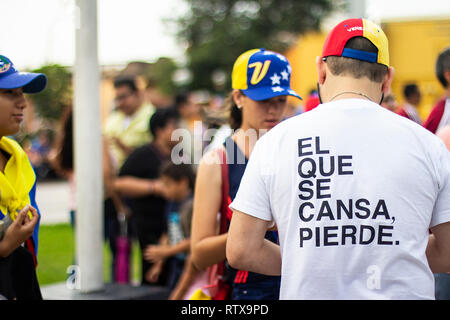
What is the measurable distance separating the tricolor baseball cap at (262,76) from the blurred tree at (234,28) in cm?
3625

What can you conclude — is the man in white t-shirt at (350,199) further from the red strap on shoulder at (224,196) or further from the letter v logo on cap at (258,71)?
the letter v logo on cap at (258,71)

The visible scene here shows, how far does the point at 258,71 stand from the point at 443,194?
4.41 ft

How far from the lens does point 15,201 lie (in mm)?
2562

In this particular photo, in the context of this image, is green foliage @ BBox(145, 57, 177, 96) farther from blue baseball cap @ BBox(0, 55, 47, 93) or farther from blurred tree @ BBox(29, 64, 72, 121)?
blue baseball cap @ BBox(0, 55, 47, 93)

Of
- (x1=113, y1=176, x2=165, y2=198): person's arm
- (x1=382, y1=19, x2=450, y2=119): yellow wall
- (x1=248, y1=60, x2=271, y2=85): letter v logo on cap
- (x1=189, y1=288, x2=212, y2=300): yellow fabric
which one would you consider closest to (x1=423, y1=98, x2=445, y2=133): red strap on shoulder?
(x1=248, y1=60, x2=271, y2=85): letter v logo on cap

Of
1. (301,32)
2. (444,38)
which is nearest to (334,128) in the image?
(444,38)

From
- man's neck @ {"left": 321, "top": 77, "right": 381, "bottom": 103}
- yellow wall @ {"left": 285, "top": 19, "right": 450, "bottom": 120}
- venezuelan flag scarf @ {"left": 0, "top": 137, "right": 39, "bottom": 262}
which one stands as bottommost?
venezuelan flag scarf @ {"left": 0, "top": 137, "right": 39, "bottom": 262}

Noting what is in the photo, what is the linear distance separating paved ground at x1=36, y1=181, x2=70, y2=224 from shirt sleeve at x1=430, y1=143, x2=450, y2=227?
9.31 meters

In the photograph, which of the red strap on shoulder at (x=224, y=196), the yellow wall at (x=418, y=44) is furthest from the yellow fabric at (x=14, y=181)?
the yellow wall at (x=418, y=44)

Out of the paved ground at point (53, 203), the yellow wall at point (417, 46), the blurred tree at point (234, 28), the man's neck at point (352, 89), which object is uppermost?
the blurred tree at point (234, 28)

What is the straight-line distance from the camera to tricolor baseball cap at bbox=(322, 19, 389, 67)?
1.96 m

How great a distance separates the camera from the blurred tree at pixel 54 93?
17656mm

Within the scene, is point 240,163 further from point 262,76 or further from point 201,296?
point 201,296

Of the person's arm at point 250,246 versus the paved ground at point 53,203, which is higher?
the person's arm at point 250,246
